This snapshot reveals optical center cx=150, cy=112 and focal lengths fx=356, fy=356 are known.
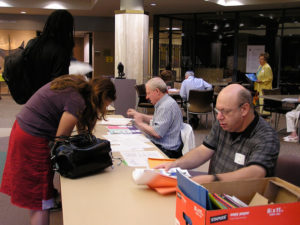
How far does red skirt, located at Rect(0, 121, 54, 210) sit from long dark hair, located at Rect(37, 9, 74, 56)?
1.22m

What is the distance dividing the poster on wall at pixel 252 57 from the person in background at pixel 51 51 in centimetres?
1141

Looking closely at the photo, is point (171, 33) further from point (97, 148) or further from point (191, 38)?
point (97, 148)

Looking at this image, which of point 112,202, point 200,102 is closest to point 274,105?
point 200,102

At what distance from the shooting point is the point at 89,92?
2.41 meters

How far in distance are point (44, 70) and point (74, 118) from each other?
49.0 inches

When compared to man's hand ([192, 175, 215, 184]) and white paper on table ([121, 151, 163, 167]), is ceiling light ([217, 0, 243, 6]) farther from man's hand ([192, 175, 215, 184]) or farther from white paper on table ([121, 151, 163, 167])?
man's hand ([192, 175, 215, 184])

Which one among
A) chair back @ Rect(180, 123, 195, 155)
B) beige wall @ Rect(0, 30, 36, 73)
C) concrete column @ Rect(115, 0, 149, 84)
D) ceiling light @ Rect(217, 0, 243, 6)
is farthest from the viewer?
beige wall @ Rect(0, 30, 36, 73)

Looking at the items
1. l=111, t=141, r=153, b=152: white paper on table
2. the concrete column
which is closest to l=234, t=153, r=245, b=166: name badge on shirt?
l=111, t=141, r=153, b=152: white paper on table

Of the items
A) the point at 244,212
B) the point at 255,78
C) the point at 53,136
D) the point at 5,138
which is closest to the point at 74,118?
the point at 53,136

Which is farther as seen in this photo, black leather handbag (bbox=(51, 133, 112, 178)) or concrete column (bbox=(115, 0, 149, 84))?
concrete column (bbox=(115, 0, 149, 84))

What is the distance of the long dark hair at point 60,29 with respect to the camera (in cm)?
319

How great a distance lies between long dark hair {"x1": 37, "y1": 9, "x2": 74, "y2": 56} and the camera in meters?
3.19

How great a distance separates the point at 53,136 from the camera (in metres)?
2.41

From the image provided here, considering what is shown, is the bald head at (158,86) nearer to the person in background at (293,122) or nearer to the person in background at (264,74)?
the person in background at (293,122)
